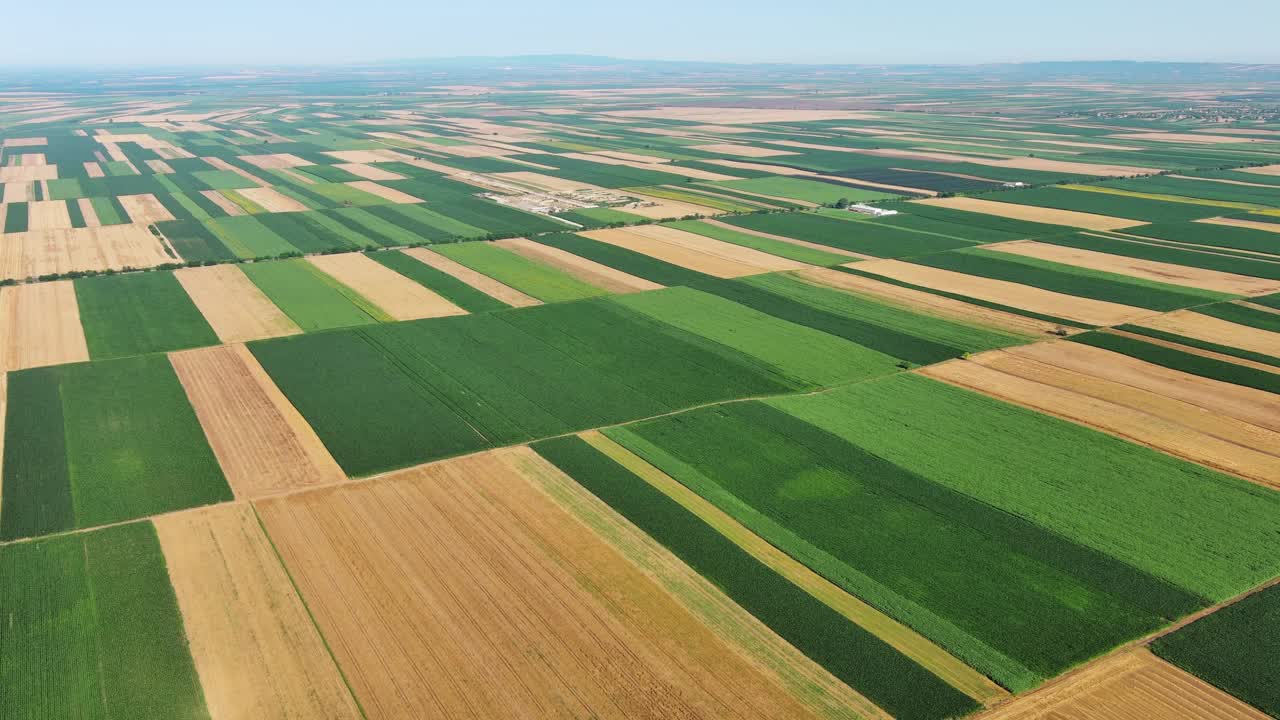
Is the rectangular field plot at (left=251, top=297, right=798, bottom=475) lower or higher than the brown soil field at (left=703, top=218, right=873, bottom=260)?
lower

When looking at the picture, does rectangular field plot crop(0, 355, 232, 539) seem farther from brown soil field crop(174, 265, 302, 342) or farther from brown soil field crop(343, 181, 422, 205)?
brown soil field crop(343, 181, 422, 205)

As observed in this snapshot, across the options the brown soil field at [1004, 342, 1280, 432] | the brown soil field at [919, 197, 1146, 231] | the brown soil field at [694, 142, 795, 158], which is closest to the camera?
the brown soil field at [1004, 342, 1280, 432]

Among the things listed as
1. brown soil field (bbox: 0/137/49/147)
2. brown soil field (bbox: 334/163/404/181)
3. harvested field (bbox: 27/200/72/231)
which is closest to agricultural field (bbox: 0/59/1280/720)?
harvested field (bbox: 27/200/72/231)

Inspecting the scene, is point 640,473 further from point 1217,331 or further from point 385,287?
point 1217,331

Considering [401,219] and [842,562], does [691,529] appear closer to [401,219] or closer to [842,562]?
[842,562]

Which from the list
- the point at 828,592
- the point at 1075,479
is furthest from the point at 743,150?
the point at 828,592

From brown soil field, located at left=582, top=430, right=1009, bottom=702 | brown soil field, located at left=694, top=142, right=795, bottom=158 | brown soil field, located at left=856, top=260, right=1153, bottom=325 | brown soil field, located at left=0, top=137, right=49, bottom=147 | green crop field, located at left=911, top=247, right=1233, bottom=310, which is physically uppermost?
brown soil field, located at left=694, top=142, right=795, bottom=158

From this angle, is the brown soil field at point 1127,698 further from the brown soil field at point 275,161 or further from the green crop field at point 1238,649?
the brown soil field at point 275,161
